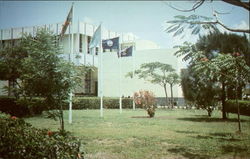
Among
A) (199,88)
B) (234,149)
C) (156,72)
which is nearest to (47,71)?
(234,149)

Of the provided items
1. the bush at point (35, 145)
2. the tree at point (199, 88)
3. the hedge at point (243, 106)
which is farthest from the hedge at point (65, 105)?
the hedge at point (243, 106)

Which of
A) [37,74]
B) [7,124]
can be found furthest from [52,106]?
[7,124]

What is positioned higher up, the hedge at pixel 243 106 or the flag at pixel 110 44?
the flag at pixel 110 44

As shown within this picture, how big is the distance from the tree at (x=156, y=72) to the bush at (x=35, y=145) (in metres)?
28.3

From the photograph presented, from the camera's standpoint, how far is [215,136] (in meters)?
10.2

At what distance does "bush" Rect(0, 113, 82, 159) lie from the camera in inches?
206

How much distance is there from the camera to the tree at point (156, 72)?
33.9 m

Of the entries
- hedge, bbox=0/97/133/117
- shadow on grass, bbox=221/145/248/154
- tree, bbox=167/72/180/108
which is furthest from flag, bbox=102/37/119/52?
tree, bbox=167/72/180/108

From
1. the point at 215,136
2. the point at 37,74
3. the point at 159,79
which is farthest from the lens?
the point at 159,79

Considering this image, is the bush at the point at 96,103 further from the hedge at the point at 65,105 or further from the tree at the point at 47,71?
the tree at the point at 47,71

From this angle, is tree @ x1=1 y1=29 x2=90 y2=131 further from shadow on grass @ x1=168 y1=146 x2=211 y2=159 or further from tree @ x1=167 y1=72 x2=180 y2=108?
tree @ x1=167 y1=72 x2=180 y2=108

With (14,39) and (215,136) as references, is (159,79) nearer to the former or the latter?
(14,39)

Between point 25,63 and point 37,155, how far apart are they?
13.4 ft

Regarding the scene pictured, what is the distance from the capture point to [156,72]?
3472cm
